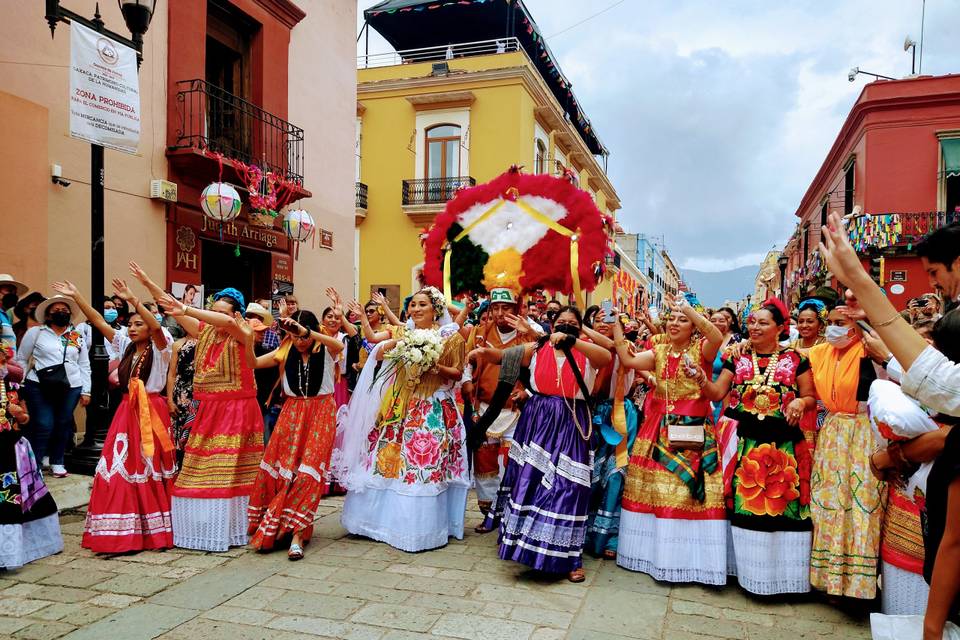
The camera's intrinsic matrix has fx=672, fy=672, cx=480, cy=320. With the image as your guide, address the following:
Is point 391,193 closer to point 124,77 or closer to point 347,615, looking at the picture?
point 124,77

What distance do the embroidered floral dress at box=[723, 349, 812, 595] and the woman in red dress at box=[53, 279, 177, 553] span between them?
4020 mm

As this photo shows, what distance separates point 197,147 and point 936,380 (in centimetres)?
933

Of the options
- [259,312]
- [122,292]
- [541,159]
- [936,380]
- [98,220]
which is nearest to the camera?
[936,380]

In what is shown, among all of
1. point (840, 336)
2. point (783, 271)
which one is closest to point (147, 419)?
point (840, 336)

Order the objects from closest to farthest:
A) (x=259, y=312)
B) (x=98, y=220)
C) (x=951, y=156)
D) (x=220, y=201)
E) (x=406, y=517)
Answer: (x=406, y=517) → (x=259, y=312) → (x=98, y=220) → (x=220, y=201) → (x=951, y=156)

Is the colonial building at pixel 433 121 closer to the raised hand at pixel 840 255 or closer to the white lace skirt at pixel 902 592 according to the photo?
the white lace skirt at pixel 902 592

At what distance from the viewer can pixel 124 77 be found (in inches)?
259

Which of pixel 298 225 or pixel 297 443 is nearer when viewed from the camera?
pixel 297 443

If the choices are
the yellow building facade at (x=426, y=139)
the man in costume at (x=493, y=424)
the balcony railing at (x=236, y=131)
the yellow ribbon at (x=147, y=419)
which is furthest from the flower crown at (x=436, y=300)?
the yellow building facade at (x=426, y=139)

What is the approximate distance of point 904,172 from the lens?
18953 mm

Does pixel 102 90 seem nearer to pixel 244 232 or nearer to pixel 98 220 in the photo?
pixel 98 220

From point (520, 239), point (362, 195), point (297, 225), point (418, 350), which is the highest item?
point (362, 195)

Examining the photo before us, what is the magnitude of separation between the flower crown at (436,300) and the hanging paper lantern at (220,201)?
5.09 metres

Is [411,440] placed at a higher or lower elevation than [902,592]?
higher
